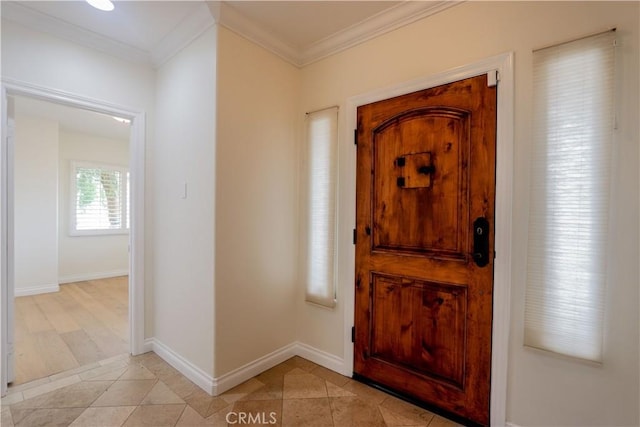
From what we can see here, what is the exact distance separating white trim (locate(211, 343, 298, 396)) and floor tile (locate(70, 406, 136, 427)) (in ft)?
1.69

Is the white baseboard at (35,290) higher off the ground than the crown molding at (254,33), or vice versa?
the crown molding at (254,33)

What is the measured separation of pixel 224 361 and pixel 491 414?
67.6 inches

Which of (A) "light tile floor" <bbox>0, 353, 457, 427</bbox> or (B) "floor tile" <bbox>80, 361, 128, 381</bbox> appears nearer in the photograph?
(A) "light tile floor" <bbox>0, 353, 457, 427</bbox>

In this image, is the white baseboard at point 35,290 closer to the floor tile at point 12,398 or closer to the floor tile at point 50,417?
the floor tile at point 12,398

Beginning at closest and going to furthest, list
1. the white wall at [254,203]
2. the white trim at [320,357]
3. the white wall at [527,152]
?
1. the white wall at [527,152]
2. the white wall at [254,203]
3. the white trim at [320,357]

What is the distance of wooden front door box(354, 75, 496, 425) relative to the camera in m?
1.69

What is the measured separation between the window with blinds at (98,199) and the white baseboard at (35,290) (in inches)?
40.7

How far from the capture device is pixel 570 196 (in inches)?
56.8

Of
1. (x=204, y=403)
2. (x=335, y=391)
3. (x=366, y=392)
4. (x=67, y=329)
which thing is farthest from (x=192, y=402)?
(x=67, y=329)

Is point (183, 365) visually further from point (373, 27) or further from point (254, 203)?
point (373, 27)

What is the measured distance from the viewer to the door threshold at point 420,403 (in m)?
1.72

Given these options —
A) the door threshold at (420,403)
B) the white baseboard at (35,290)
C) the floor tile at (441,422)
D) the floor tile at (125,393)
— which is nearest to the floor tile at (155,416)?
the floor tile at (125,393)

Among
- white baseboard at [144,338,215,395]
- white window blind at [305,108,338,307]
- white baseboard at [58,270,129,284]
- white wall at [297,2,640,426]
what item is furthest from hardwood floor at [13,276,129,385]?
white wall at [297,2,640,426]

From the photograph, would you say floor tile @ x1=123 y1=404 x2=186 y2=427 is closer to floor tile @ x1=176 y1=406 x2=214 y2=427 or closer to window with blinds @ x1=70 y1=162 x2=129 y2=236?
floor tile @ x1=176 y1=406 x2=214 y2=427
